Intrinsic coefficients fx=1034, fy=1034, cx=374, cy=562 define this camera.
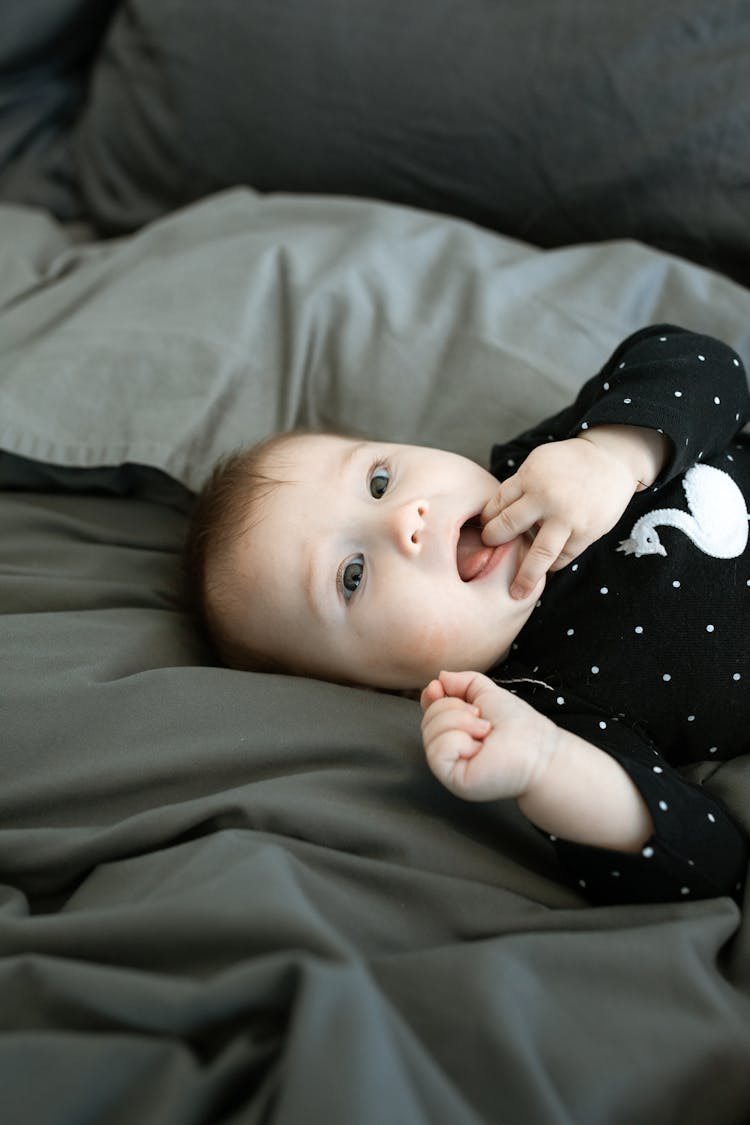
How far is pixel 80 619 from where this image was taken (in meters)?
1.04

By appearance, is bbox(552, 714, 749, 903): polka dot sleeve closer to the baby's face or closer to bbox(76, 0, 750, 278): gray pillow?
the baby's face

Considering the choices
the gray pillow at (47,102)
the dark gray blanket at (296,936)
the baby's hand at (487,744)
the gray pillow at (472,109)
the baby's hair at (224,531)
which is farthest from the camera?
the gray pillow at (47,102)

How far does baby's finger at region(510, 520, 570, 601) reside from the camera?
3.03 ft

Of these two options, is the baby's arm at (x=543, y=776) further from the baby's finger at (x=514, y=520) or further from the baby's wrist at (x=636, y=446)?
the baby's wrist at (x=636, y=446)

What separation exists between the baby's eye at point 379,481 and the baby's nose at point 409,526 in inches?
2.5

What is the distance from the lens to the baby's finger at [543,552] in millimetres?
923

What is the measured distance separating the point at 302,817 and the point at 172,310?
72 centimetres

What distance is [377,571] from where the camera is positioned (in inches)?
37.5

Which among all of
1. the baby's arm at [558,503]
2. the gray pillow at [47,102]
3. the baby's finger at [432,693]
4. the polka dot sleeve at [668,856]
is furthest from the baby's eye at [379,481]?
the gray pillow at [47,102]

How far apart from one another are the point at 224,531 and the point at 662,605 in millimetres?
439

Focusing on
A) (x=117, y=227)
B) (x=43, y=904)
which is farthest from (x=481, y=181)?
(x=43, y=904)

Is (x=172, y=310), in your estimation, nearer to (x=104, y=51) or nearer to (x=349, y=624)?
(x=349, y=624)

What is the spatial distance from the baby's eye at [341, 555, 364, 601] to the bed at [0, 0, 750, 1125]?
0.10 m

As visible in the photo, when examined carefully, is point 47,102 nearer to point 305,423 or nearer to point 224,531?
point 305,423
